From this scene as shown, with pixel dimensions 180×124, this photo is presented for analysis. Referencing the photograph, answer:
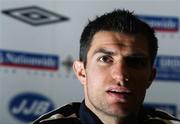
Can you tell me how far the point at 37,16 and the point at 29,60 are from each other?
8.0 inches

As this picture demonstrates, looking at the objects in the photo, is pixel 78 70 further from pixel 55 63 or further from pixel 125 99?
pixel 55 63

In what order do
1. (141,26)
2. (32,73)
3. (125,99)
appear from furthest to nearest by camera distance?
1. (32,73)
2. (141,26)
3. (125,99)

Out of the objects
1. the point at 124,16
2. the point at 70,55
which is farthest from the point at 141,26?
the point at 70,55

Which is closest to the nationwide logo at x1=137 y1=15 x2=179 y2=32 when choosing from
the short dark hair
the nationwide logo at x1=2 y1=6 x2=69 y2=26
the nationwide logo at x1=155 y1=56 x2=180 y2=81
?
the nationwide logo at x1=155 y1=56 x2=180 y2=81

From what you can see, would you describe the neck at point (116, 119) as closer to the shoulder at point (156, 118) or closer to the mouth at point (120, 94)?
the mouth at point (120, 94)

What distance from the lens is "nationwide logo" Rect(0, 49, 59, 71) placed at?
173 cm

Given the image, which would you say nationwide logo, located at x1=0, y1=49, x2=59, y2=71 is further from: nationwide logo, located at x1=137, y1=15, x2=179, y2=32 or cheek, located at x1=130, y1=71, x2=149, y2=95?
cheek, located at x1=130, y1=71, x2=149, y2=95

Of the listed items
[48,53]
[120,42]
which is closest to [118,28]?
[120,42]

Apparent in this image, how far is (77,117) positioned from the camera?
1.02 m

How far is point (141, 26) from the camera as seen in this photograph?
3.22 ft

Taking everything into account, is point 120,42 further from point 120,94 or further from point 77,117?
point 77,117

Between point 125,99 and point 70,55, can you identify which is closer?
point 125,99

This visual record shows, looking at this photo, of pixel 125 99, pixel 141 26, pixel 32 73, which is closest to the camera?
pixel 125 99

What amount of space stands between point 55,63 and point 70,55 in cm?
8
